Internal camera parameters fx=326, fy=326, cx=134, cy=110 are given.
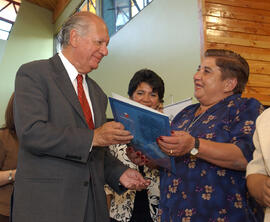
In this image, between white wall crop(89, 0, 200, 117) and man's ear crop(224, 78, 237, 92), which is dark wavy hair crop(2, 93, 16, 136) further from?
white wall crop(89, 0, 200, 117)

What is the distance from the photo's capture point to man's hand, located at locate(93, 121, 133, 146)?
4.69 feet

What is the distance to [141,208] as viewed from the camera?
83.2 inches

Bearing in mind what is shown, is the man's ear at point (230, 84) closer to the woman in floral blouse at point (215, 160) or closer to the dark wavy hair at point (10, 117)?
the woman in floral blouse at point (215, 160)

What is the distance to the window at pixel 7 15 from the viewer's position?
984 centimetres

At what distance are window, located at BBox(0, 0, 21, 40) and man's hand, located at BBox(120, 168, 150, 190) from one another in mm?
9356

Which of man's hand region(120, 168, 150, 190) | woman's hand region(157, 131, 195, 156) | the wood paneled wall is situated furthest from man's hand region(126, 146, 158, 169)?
the wood paneled wall

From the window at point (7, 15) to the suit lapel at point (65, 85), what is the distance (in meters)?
9.20

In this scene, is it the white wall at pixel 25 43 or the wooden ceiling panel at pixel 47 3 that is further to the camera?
the wooden ceiling panel at pixel 47 3

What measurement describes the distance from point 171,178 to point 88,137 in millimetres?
577

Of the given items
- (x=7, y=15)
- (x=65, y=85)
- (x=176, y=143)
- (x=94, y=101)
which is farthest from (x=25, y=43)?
(x=176, y=143)

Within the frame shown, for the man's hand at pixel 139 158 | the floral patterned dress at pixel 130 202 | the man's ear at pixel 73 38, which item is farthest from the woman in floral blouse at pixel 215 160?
the man's ear at pixel 73 38

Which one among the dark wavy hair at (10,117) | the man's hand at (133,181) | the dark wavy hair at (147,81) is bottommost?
the man's hand at (133,181)

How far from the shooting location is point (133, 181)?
1768mm

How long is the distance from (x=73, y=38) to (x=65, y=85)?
0.34m
